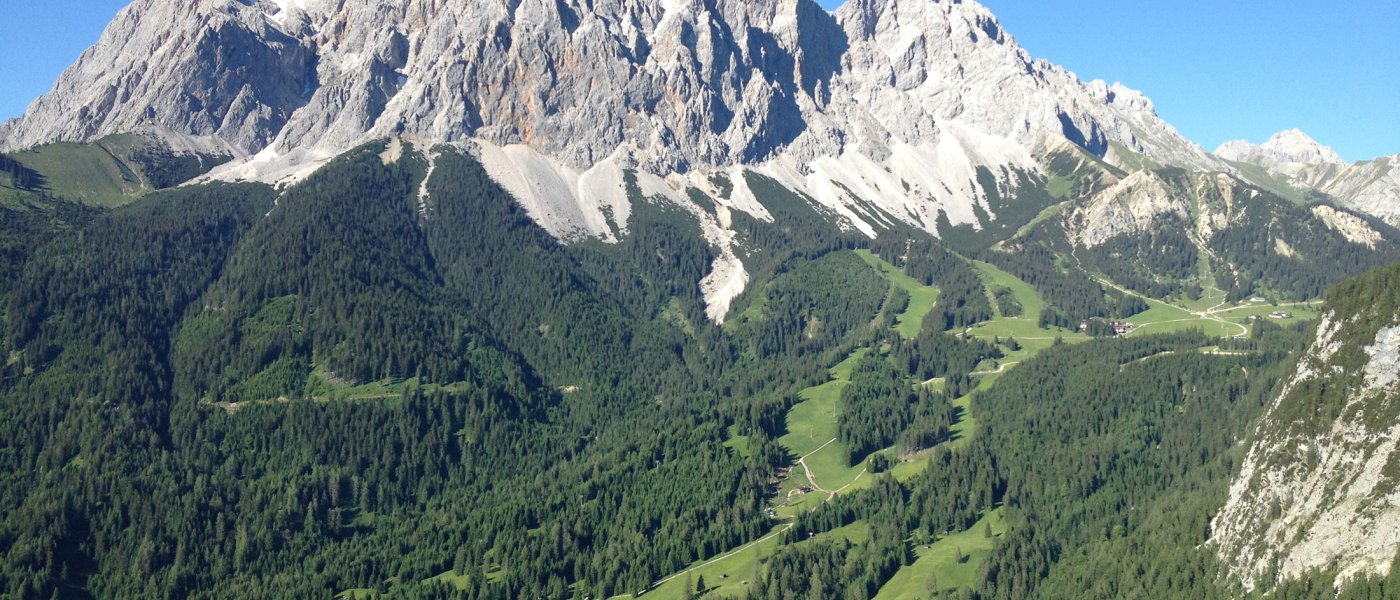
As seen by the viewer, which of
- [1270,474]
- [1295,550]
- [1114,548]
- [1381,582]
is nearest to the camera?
[1381,582]

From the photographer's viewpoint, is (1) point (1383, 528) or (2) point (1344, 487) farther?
(2) point (1344, 487)

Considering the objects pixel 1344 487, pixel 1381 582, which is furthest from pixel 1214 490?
pixel 1381 582

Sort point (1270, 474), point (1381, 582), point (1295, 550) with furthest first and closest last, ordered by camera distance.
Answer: point (1270, 474) < point (1295, 550) < point (1381, 582)

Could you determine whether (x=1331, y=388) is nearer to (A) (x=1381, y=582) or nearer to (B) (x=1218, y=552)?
(B) (x=1218, y=552)

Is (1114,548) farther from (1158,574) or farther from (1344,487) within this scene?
(1344,487)

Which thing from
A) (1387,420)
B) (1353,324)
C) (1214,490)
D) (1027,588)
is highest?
(1353,324)

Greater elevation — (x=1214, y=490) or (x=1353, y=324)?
(x=1353, y=324)

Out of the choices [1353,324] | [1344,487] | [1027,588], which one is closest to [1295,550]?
[1344,487]
